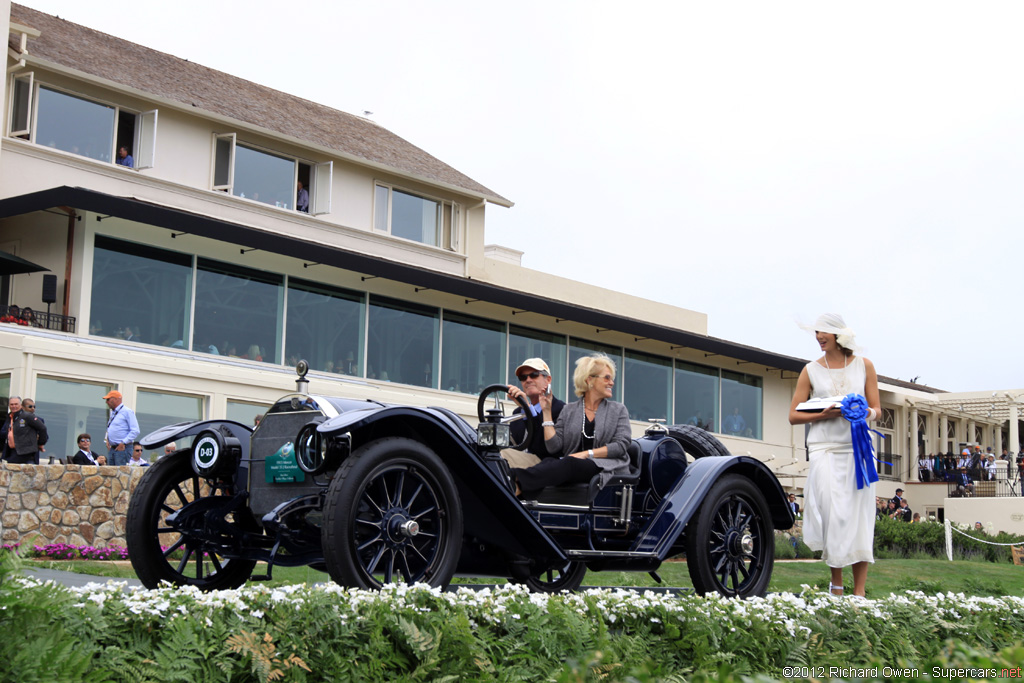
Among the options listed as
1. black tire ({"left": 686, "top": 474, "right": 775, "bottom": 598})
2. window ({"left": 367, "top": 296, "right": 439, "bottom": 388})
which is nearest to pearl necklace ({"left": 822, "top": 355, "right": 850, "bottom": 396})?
black tire ({"left": 686, "top": 474, "right": 775, "bottom": 598})

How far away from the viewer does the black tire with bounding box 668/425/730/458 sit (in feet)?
27.0

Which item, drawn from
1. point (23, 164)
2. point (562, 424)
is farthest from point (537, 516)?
Answer: point (23, 164)

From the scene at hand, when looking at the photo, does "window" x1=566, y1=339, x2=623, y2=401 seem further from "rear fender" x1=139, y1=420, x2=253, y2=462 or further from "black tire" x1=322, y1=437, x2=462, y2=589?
"black tire" x1=322, y1=437, x2=462, y2=589

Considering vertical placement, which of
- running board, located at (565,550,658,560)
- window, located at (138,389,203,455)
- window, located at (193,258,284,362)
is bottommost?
running board, located at (565,550,658,560)

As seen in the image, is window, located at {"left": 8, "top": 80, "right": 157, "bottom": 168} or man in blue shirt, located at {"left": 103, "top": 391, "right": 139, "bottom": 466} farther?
window, located at {"left": 8, "top": 80, "right": 157, "bottom": 168}

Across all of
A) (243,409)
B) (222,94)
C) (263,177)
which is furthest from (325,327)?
(222,94)

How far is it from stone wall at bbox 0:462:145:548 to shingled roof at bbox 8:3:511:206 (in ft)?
31.8

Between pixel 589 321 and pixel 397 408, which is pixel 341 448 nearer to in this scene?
pixel 397 408

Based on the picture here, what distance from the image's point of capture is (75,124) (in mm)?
21234

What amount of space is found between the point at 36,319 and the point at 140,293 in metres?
2.01

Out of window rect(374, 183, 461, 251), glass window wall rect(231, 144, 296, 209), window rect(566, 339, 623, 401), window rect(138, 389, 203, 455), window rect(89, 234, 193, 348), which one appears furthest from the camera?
window rect(566, 339, 623, 401)

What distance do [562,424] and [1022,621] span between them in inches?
123

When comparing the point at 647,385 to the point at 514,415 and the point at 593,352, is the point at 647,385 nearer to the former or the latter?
the point at 593,352

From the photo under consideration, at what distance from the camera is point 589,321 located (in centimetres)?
2712
